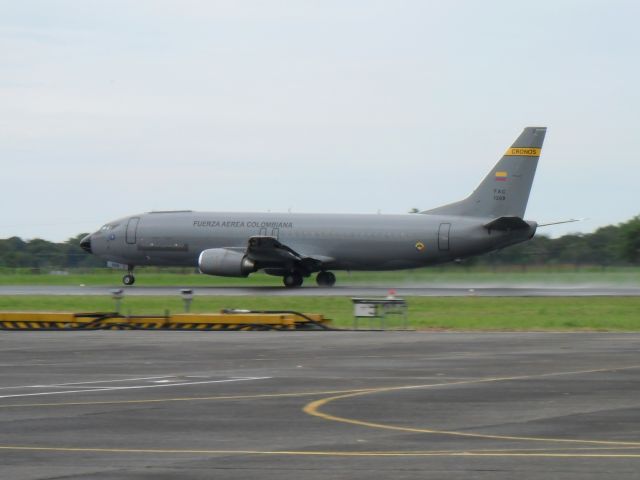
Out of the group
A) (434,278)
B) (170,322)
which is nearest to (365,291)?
(434,278)

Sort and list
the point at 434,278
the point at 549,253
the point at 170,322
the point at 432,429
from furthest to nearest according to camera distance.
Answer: the point at 549,253 → the point at 434,278 → the point at 170,322 → the point at 432,429

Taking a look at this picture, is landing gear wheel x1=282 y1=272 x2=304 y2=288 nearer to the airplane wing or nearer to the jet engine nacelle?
the airplane wing

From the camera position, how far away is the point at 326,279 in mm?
57531

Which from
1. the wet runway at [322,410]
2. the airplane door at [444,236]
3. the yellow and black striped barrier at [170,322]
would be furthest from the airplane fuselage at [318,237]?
the wet runway at [322,410]

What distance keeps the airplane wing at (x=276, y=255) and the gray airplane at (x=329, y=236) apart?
0.15 ft

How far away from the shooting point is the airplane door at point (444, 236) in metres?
55.2

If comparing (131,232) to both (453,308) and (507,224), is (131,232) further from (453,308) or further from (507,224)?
(453,308)

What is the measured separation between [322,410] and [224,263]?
131ft

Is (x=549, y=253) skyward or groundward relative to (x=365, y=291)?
skyward

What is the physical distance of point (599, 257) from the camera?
236ft

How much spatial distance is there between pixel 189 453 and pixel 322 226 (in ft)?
148

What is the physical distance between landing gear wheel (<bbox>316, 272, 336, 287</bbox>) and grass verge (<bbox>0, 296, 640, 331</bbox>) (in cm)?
1094

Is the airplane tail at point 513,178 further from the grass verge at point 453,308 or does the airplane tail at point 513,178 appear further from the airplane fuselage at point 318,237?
the grass verge at point 453,308

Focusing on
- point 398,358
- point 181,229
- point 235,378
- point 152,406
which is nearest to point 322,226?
point 181,229
